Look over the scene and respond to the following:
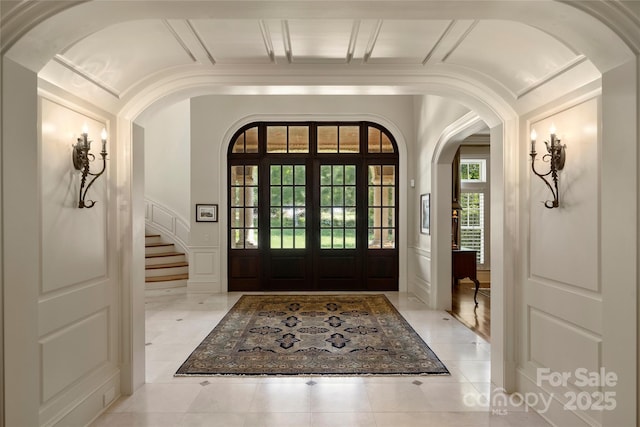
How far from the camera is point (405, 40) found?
255 centimetres

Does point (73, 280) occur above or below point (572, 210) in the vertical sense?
below

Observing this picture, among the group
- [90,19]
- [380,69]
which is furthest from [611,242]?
[90,19]

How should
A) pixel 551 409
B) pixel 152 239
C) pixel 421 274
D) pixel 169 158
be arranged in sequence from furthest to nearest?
pixel 169 158 → pixel 152 239 → pixel 421 274 → pixel 551 409

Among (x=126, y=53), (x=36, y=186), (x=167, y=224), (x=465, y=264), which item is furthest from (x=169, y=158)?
(x=36, y=186)

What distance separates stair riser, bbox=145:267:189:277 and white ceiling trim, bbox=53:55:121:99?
17.9 ft

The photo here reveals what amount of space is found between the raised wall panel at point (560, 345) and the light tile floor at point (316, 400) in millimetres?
454

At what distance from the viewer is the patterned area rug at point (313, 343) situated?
12.4 feet

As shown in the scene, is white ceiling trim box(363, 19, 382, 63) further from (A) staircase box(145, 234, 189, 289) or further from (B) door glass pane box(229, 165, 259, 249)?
(A) staircase box(145, 234, 189, 289)

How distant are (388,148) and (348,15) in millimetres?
6085

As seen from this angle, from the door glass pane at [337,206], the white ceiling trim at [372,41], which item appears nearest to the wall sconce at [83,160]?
the white ceiling trim at [372,41]

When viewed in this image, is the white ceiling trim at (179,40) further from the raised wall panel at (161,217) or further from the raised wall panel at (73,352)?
the raised wall panel at (161,217)

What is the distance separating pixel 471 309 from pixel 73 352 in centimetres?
547

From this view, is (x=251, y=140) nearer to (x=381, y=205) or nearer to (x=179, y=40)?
(x=381, y=205)

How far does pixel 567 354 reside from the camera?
264cm
